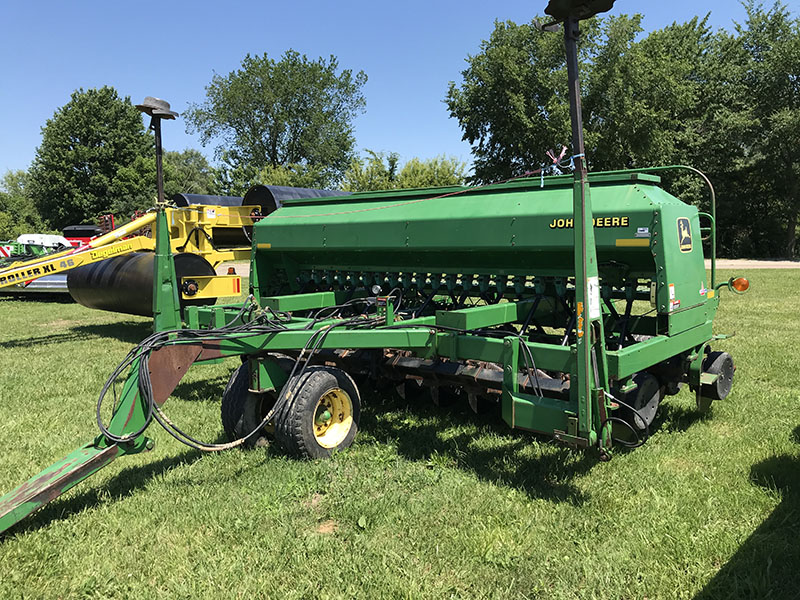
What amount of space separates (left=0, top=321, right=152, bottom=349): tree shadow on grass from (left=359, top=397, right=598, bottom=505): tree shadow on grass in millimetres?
6094

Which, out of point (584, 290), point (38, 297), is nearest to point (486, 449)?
point (584, 290)

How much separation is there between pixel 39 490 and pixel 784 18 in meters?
41.3

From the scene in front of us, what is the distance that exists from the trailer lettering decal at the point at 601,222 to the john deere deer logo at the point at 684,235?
480 millimetres

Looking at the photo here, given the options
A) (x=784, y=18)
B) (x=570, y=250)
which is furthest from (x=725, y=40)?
(x=570, y=250)

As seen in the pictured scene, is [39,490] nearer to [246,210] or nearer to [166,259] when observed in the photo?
[166,259]

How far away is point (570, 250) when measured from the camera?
16.3ft

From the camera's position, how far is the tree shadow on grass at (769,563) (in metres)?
2.88

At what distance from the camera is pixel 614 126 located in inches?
1187

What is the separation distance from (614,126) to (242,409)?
29712 mm

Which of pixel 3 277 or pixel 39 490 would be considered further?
pixel 3 277

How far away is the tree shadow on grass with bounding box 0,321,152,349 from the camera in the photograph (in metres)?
9.84

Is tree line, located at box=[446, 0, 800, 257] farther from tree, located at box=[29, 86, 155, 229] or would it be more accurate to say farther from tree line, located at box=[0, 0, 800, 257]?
tree, located at box=[29, 86, 155, 229]

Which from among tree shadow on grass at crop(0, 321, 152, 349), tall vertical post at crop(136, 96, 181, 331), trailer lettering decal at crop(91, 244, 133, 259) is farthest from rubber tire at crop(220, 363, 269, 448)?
tree shadow on grass at crop(0, 321, 152, 349)

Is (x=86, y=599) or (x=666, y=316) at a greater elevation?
(x=666, y=316)
